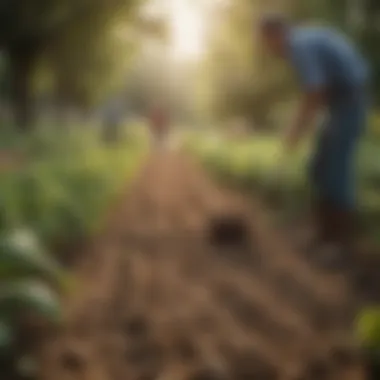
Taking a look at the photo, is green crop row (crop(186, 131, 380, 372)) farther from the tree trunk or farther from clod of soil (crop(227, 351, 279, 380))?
the tree trunk

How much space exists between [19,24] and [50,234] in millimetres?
340

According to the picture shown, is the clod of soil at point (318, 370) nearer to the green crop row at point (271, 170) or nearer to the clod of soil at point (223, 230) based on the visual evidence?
the green crop row at point (271, 170)

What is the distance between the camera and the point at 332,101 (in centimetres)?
123

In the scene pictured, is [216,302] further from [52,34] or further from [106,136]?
[52,34]

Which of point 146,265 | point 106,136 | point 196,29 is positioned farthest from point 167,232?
point 196,29

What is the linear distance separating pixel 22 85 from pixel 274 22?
0.42 m

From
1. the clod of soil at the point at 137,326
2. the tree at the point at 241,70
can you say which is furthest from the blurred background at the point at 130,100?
the clod of soil at the point at 137,326

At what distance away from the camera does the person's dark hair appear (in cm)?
119

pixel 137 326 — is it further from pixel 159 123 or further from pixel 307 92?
pixel 307 92

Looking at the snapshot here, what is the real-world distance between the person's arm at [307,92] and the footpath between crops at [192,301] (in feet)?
0.48

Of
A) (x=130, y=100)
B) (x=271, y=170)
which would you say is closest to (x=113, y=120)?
(x=130, y=100)

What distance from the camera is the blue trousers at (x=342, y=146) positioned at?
47.3 inches

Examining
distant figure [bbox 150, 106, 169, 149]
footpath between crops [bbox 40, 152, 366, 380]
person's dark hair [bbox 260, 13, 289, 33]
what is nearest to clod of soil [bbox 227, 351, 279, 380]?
footpath between crops [bbox 40, 152, 366, 380]

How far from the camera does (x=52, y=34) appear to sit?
1.25m
